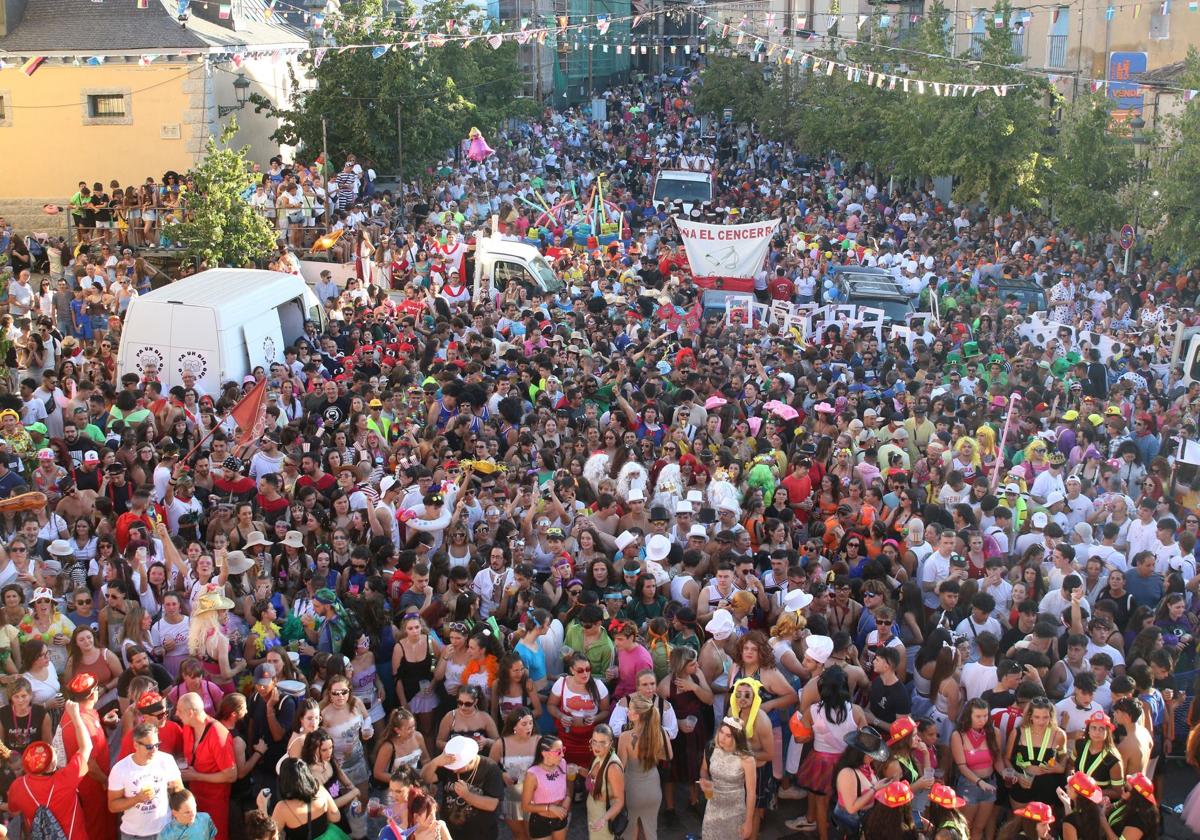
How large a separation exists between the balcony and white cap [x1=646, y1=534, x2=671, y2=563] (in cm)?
3157

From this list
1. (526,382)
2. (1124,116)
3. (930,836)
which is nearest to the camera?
(930,836)

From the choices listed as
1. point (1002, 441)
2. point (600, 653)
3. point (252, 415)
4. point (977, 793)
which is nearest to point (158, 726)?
point (600, 653)

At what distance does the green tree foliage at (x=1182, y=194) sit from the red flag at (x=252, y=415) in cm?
1547

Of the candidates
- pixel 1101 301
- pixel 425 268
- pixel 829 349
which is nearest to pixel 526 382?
pixel 829 349

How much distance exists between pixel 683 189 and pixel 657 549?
23.3 metres

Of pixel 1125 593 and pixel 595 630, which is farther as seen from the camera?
pixel 1125 593

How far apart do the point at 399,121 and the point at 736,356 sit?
1526 cm

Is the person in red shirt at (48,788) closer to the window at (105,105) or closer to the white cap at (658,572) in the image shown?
the white cap at (658,572)

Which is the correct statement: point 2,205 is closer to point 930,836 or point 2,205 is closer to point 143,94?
point 143,94

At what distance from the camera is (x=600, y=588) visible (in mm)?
9961

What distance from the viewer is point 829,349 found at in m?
17.6

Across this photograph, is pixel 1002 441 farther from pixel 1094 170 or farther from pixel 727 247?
pixel 1094 170

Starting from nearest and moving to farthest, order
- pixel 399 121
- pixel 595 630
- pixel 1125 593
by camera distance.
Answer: pixel 595 630 < pixel 1125 593 < pixel 399 121

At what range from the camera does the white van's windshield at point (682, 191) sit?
3250cm
